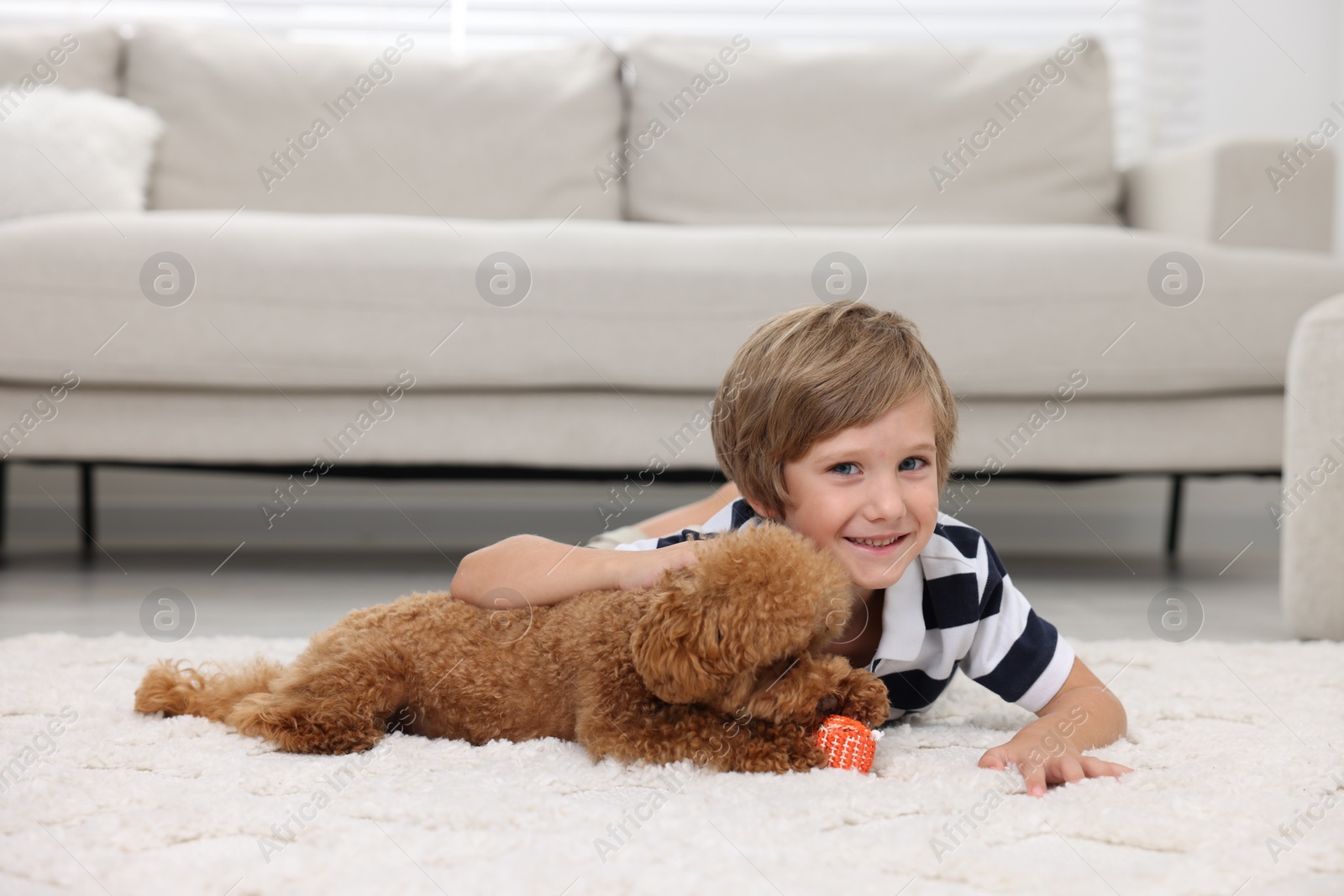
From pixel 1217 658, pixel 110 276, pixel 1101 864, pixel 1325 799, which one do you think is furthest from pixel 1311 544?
pixel 110 276

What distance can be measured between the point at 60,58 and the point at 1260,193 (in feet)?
8.53

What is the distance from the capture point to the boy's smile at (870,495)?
0.91 metres

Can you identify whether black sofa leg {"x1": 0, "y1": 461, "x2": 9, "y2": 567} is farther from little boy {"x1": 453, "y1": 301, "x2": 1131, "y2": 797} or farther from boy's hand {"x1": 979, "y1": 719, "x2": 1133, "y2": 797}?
boy's hand {"x1": 979, "y1": 719, "x2": 1133, "y2": 797}

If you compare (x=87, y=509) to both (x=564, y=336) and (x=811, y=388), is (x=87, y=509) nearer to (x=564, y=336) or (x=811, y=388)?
(x=564, y=336)

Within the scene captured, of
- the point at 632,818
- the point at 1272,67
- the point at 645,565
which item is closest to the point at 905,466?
the point at 645,565

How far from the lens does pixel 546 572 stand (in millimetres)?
919

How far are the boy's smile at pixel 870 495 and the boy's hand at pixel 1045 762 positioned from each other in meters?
0.17

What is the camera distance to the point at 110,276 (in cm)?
174

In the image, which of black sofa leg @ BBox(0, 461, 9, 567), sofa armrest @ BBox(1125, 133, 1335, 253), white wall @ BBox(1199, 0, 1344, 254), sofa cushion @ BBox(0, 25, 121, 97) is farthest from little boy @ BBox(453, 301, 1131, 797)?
white wall @ BBox(1199, 0, 1344, 254)

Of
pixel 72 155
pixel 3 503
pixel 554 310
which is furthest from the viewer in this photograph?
pixel 3 503

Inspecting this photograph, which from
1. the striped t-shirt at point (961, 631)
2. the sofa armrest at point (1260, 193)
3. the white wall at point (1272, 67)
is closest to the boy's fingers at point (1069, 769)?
the striped t-shirt at point (961, 631)

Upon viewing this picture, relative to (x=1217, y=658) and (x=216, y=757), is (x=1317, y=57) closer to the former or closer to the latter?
(x=1217, y=658)

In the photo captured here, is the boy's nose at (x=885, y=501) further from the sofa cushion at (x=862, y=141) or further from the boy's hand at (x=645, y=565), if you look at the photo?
the sofa cushion at (x=862, y=141)

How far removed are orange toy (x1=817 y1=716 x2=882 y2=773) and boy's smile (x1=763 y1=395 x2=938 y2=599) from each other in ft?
0.48
